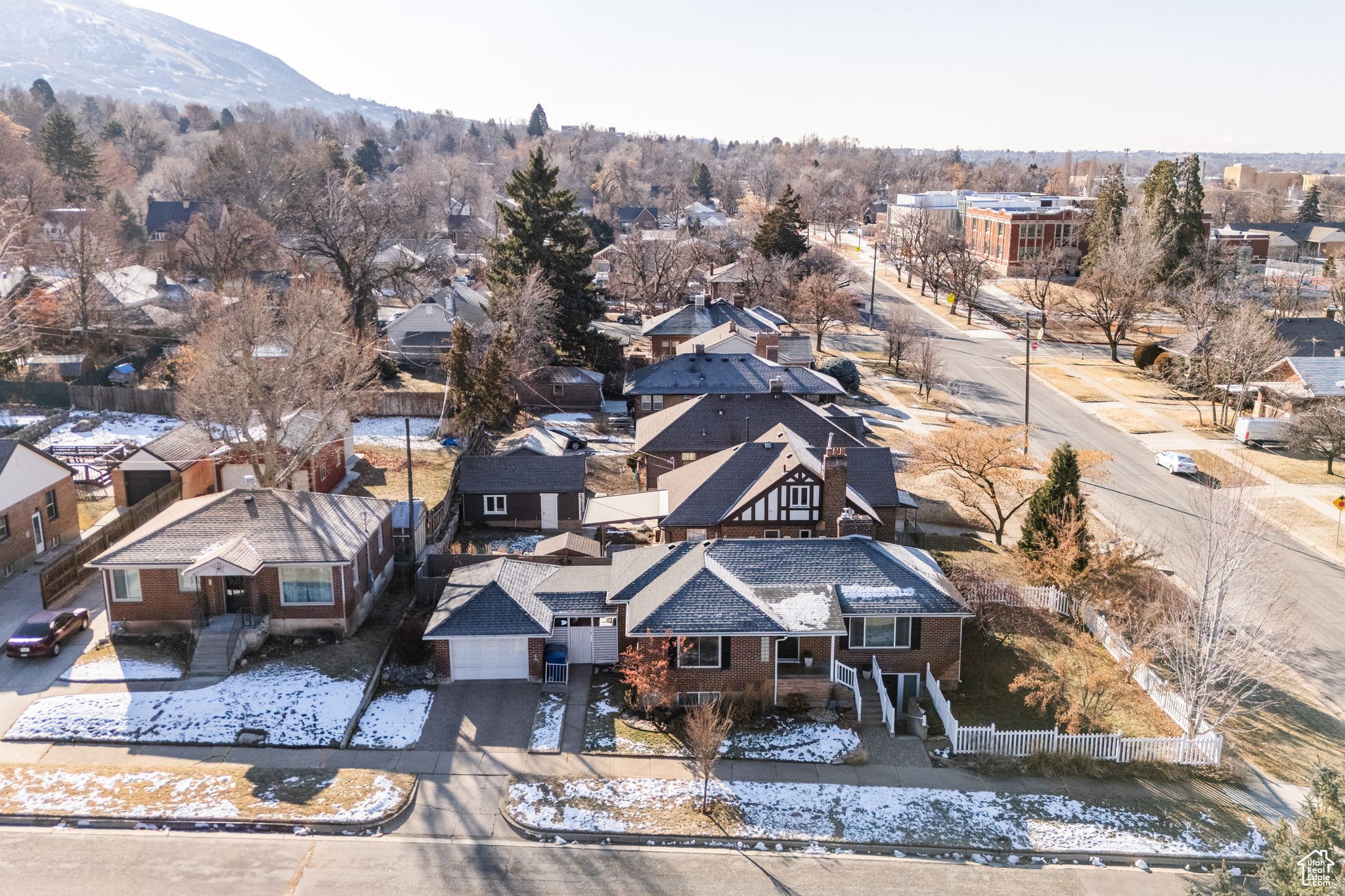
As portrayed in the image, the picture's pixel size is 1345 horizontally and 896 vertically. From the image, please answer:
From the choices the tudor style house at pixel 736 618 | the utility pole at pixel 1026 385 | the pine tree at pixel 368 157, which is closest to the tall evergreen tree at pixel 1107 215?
the utility pole at pixel 1026 385

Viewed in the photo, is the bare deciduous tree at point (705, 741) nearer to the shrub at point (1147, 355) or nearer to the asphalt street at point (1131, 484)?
the asphalt street at point (1131, 484)

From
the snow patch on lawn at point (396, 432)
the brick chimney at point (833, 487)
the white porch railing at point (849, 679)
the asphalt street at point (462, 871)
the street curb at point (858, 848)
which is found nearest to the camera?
the asphalt street at point (462, 871)

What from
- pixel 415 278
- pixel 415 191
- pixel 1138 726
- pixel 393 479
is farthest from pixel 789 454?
pixel 415 191

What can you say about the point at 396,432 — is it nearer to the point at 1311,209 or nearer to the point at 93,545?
the point at 93,545

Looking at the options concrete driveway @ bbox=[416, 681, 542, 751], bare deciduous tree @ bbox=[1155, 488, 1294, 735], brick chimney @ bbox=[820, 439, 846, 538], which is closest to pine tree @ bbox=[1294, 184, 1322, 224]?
bare deciduous tree @ bbox=[1155, 488, 1294, 735]

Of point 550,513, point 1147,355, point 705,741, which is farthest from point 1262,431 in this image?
point 705,741

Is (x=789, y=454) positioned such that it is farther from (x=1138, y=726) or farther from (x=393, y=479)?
(x=393, y=479)
